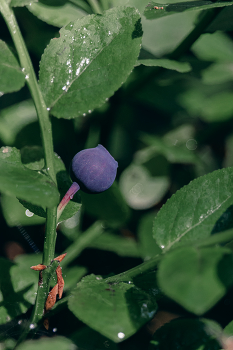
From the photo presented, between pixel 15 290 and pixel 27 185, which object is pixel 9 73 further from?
pixel 15 290

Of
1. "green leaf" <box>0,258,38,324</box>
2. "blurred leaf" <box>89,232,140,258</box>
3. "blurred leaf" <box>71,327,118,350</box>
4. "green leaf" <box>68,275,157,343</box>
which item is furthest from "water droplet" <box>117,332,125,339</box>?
"blurred leaf" <box>89,232,140,258</box>

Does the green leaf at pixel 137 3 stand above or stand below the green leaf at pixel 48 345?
above

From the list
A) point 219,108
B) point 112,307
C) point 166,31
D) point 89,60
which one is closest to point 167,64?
point 89,60

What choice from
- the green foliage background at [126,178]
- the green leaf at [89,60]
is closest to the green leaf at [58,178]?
the green foliage background at [126,178]

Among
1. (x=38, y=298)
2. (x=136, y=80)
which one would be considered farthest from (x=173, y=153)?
(x=38, y=298)

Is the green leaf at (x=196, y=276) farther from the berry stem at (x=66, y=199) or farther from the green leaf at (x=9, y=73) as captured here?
the green leaf at (x=9, y=73)

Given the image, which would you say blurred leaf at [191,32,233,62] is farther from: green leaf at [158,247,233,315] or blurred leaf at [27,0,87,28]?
green leaf at [158,247,233,315]

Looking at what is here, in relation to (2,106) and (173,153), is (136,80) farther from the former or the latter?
(2,106)
